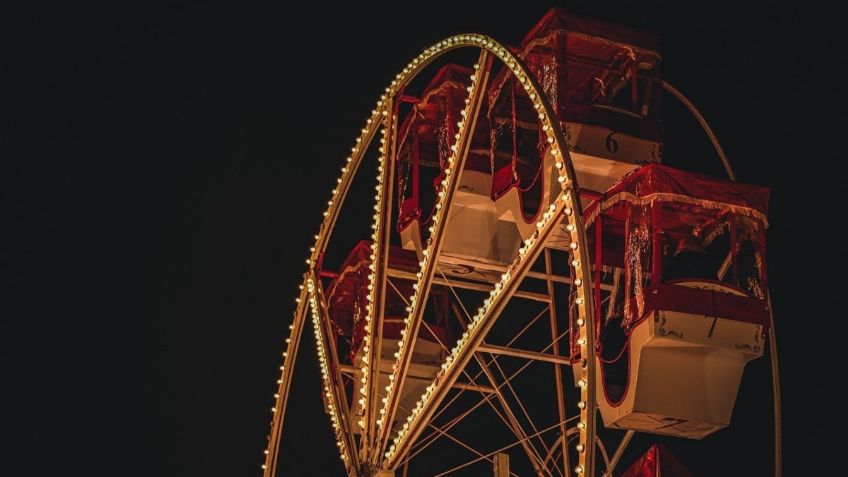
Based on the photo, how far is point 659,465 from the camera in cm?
1534

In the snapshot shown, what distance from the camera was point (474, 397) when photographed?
1148 inches

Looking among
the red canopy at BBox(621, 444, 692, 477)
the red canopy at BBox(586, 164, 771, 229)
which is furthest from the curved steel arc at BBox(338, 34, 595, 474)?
the red canopy at BBox(621, 444, 692, 477)

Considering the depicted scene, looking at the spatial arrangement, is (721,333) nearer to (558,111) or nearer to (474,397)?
(558,111)

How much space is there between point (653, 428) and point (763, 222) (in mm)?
2389

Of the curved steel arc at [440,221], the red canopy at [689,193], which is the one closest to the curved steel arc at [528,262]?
the curved steel arc at [440,221]

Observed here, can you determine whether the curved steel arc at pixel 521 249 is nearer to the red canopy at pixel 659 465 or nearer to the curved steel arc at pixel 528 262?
the curved steel arc at pixel 528 262

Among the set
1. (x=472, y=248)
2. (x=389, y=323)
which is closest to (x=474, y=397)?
(x=389, y=323)

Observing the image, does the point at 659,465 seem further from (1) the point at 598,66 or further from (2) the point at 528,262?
(1) the point at 598,66

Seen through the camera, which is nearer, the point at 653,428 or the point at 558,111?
the point at 653,428

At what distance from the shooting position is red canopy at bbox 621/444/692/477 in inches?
605

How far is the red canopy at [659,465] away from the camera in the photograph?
15.4m

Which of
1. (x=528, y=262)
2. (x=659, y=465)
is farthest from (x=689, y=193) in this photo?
(x=659, y=465)

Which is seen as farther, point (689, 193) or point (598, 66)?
A: point (598, 66)

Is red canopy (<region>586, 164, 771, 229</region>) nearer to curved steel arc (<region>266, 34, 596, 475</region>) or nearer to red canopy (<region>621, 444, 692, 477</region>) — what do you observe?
curved steel arc (<region>266, 34, 596, 475</region>)
